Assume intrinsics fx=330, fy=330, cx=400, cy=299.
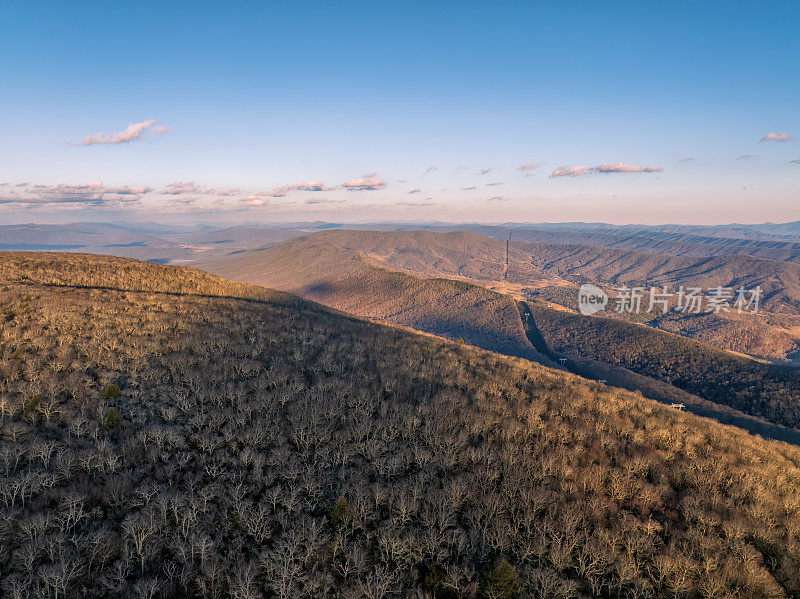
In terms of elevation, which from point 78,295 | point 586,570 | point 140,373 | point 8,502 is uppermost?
point 78,295

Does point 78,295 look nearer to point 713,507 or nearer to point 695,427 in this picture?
point 713,507

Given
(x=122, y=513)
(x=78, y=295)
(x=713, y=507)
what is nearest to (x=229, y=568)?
(x=122, y=513)

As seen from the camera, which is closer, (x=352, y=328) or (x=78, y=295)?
(x=78, y=295)

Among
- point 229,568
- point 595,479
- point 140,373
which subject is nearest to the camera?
point 229,568

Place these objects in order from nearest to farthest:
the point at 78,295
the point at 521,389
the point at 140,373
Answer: the point at 140,373 → the point at 521,389 → the point at 78,295

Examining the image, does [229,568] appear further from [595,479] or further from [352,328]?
[352,328]

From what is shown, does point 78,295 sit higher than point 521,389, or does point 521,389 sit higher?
point 78,295

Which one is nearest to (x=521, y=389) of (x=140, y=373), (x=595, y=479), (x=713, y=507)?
(x=595, y=479)
